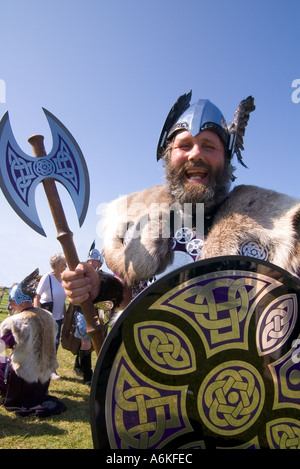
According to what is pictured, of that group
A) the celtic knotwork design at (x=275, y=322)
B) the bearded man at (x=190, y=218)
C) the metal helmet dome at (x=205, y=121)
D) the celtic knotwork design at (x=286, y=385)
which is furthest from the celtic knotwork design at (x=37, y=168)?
the celtic knotwork design at (x=286, y=385)

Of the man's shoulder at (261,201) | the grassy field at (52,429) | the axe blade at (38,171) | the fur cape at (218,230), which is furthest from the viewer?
the grassy field at (52,429)

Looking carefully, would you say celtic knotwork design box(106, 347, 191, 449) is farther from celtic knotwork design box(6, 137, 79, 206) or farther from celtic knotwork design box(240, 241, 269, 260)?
celtic knotwork design box(6, 137, 79, 206)

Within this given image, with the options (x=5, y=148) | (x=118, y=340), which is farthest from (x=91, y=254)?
(x=118, y=340)

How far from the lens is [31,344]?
3.52m

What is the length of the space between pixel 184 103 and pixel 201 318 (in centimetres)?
170

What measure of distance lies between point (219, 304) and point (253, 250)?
581 mm

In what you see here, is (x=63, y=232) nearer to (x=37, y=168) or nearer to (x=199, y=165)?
(x=37, y=168)

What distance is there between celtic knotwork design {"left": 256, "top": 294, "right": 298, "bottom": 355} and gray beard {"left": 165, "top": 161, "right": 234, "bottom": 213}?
91 cm

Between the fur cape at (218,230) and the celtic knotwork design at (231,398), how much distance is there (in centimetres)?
59

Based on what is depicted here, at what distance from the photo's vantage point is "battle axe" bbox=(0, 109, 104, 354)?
1469 millimetres

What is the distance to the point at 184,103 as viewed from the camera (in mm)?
2297

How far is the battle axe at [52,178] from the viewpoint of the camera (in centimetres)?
147

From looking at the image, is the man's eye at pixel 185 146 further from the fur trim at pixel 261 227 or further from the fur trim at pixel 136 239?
the fur trim at pixel 261 227

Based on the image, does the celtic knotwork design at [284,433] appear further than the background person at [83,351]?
No
